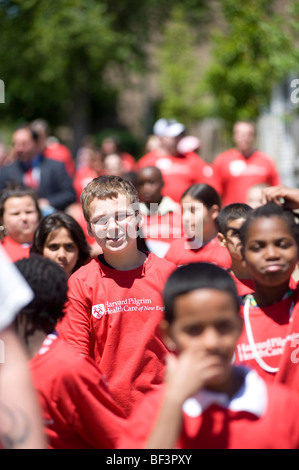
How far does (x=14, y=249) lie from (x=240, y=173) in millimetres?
4460

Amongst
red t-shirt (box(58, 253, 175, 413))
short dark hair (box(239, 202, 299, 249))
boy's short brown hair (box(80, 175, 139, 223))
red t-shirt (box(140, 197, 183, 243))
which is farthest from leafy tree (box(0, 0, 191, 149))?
short dark hair (box(239, 202, 299, 249))

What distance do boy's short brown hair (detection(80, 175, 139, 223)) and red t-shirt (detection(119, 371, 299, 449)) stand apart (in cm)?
178

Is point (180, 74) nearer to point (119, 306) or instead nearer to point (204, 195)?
point (204, 195)

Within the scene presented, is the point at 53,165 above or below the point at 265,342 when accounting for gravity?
above

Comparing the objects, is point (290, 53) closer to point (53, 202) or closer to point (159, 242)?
point (53, 202)

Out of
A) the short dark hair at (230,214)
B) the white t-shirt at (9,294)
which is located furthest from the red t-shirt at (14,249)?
the white t-shirt at (9,294)

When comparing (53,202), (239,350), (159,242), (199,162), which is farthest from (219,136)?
(239,350)

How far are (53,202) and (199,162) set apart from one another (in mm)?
2196

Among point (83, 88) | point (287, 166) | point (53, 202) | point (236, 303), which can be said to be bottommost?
point (236, 303)

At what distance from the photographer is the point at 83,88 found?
28.8 meters

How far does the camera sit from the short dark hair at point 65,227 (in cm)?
492

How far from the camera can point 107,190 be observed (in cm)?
396

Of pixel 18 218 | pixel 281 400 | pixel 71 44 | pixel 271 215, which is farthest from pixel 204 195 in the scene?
pixel 71 44

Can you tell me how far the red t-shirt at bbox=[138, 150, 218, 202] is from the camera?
910 cm
